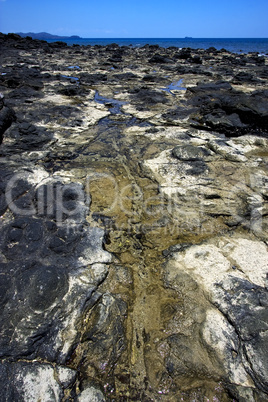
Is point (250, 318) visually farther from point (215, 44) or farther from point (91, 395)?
point (215, 44)

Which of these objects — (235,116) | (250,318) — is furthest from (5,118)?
(250,318)

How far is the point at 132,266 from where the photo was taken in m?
2.46

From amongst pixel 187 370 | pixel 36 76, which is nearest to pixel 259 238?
pixel 187 370

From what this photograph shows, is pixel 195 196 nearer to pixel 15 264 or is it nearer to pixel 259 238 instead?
pixel 259 238

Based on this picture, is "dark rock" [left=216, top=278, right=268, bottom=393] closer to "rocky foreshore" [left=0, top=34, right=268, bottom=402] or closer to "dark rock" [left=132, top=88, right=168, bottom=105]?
"rocky foreshore" [left=0, top=34, right=268, bottom=402]

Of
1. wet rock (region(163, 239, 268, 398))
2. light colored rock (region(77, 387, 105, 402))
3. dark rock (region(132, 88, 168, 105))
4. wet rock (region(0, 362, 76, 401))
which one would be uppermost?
dark rock (region(132, 88, 168, 105))

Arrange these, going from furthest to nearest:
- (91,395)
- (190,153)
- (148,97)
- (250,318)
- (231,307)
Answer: (148,97), (190,153), (231,307), (250,318), (91,395)

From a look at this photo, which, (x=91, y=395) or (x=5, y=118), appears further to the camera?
(x=5, y=118)

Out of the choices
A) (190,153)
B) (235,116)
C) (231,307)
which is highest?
(235,116)

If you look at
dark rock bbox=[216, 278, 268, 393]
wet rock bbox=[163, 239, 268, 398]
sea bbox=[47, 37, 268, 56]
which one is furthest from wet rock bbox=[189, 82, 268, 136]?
sea bbox=[47, 37, 268, 56]

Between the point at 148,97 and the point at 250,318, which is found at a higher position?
the point at 148,97

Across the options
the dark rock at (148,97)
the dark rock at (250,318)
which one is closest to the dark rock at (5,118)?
the dark rock at (148,97)

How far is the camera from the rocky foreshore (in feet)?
5.32

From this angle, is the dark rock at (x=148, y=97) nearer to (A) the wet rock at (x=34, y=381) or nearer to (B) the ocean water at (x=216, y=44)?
(A) the wet rock at (x=34, y=381)
